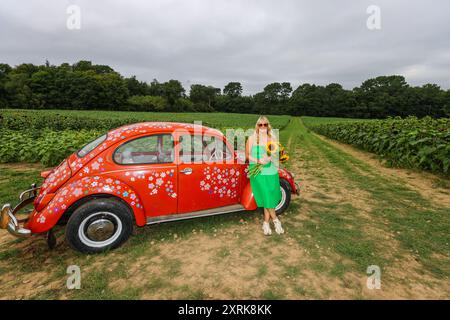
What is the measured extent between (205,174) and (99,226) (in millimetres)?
1774

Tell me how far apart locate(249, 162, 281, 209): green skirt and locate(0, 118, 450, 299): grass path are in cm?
57

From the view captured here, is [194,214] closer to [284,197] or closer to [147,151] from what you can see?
[147,151]

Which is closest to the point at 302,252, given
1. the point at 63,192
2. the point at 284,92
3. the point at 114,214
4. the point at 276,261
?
the point at 276,261

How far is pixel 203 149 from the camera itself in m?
4.06

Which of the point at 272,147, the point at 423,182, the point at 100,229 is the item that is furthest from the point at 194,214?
the point at 423,182

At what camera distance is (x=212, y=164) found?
3986mm

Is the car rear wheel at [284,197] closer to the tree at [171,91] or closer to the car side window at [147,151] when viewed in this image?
the car side window at [147,151]

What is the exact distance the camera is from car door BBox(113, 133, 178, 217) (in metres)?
3.48

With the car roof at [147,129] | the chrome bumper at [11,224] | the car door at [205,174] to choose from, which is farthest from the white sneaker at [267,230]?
the chrome bumper at [11,224]

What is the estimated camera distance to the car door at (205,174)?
379cm

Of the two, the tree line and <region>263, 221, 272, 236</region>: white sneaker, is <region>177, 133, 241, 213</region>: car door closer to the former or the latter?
<region>263, 221, 272, 236</region>: white sneaker

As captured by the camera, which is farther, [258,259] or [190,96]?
[190,96]

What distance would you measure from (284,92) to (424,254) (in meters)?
129

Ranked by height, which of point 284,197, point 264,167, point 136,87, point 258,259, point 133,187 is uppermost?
point 136,87
